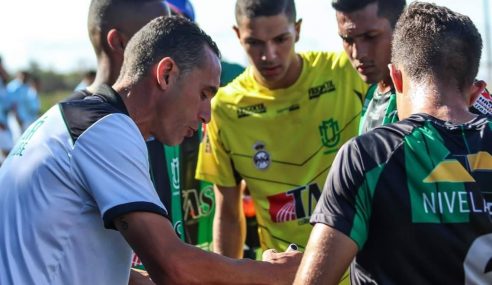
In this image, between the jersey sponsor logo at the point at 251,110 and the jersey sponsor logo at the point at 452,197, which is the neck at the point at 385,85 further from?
the jersey sponsor logo at the point at 452,197

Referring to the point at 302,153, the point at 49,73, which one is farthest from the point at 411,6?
the point at 49,73

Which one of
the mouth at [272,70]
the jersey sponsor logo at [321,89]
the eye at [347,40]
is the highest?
the eye at [347,40]

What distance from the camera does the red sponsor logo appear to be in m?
5.36

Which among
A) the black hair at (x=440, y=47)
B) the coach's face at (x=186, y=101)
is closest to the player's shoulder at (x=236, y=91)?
the coach's face at (x=186, y=101)

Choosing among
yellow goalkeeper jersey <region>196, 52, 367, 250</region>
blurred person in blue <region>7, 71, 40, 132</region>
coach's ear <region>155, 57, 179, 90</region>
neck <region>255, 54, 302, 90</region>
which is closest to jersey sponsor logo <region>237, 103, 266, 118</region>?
yellow goalkeeper jersey <region>196, 52, 367, 250</region>

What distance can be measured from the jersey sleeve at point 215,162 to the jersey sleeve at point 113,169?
2444 mm

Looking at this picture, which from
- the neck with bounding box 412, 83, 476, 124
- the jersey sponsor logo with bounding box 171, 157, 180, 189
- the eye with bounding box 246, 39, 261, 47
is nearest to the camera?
the neck with bounding box 412, 83, 476, 124

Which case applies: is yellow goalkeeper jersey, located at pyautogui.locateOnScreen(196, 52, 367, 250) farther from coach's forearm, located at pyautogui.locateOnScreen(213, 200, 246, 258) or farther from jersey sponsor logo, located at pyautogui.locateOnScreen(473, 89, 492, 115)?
jersey sponsor logo, located at pyautogui.locateOnScreen(473, 89, 492, 115)

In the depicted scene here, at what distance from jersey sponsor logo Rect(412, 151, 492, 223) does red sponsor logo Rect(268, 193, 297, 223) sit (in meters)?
2.66

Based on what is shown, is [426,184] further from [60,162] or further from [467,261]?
[60,162]

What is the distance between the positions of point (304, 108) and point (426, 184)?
2.73 m

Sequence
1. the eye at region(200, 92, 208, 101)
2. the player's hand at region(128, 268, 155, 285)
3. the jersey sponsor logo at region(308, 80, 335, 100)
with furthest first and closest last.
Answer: the jersey sponsor logo at region(308, 80, 335, 100), the player's hand at region(128, 268, 155, 285), the eye at region(200, 92, 208, 101)

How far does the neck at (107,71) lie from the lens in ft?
14.6

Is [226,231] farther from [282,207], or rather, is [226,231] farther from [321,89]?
[321,89]
